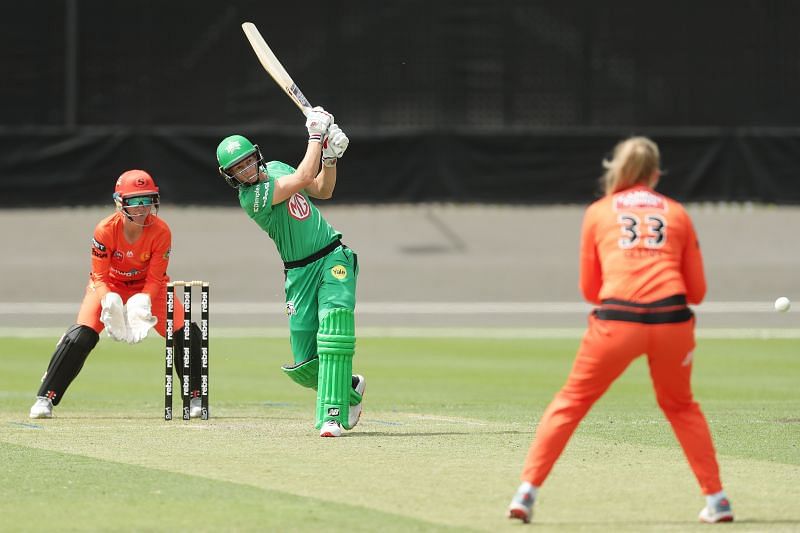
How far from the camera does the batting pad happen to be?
29.6ft

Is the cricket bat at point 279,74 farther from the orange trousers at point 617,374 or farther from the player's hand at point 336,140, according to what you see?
the orange trousers at point 617,374

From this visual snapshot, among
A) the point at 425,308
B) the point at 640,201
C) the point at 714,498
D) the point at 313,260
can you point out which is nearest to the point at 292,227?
the point at 313,260

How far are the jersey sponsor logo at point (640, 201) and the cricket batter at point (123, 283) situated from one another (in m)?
4.55

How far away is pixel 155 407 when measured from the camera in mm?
11484

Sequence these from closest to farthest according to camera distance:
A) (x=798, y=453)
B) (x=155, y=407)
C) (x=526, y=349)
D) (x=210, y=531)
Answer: (x=210, y=531) < (x=798, y=453) < (x=155, y=407) < (x=526, y=349)

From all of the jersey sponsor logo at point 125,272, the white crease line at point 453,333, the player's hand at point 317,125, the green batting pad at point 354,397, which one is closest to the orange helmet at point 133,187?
the jersey sponsor logo at point 125,272

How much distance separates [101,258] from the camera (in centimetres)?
1012

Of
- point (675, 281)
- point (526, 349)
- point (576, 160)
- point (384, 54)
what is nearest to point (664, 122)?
point (576, 160)

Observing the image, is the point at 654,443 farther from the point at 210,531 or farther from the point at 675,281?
the point at 210,531

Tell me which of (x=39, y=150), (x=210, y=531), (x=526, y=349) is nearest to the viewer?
(x=210, y=531)

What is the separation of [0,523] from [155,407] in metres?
5.36

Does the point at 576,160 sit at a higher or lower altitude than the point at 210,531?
higher

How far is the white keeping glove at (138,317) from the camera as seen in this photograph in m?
9.96

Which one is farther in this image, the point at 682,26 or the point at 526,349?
the point at 682,26
